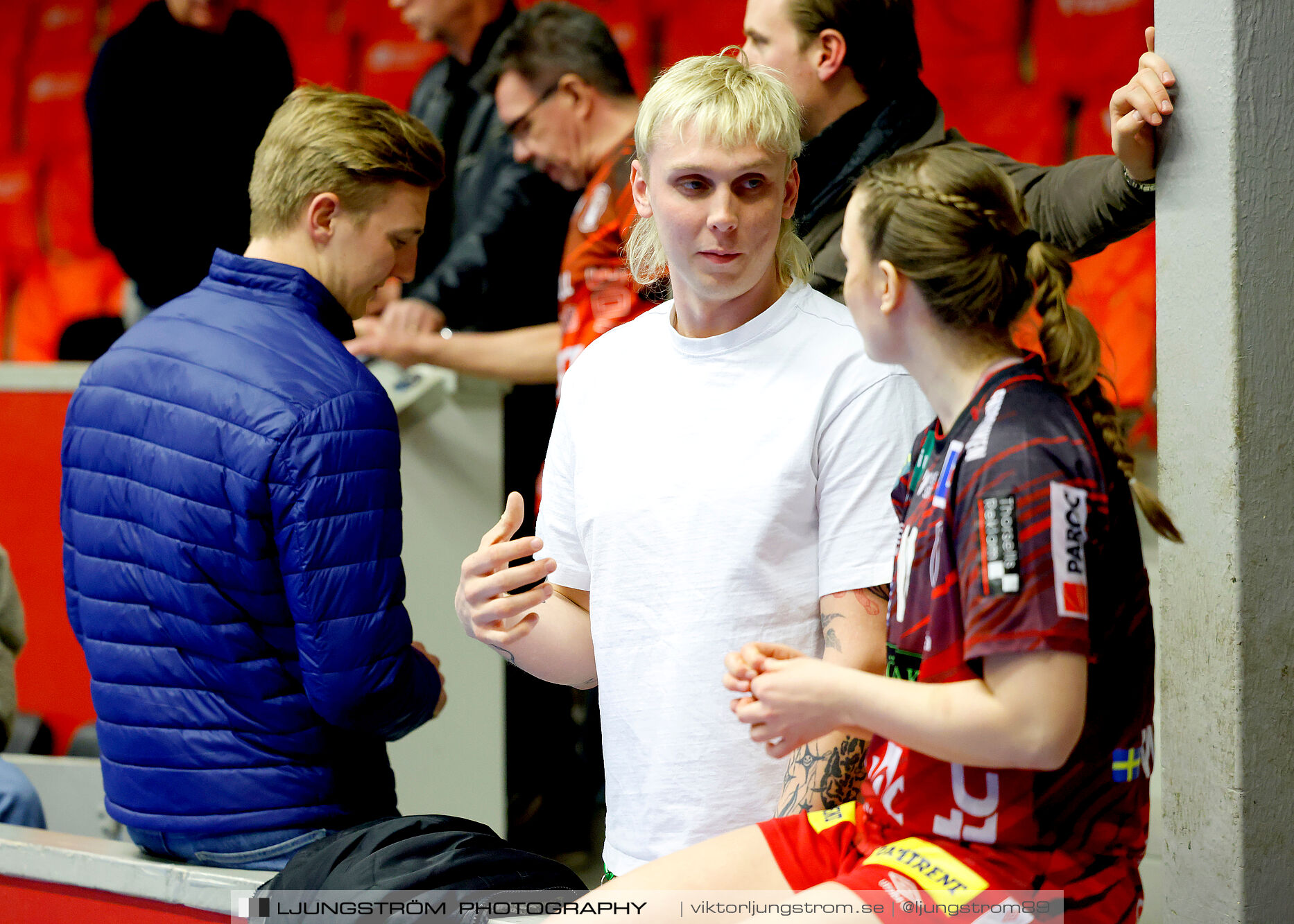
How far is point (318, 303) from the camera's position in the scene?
1761 millimetres

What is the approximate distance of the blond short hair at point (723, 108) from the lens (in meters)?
1.30

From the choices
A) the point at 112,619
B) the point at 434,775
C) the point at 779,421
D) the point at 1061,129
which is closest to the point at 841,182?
the point at 779,421

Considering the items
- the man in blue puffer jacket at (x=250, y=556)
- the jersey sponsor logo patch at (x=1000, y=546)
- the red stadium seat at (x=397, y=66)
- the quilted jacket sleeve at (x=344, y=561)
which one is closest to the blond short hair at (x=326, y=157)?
the man in blue puffer jacket at (x=250, y=556)

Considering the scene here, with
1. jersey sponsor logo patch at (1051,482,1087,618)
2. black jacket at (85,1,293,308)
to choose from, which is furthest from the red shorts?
black jacket at (85,1,293,308)

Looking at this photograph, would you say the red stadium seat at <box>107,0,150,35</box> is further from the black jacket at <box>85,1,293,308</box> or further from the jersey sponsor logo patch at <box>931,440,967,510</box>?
the jersey sponsor logo patch at <box>931,440,967,510</box>

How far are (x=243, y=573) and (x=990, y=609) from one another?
1053 mm

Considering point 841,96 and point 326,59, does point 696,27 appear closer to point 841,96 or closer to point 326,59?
point 326,59

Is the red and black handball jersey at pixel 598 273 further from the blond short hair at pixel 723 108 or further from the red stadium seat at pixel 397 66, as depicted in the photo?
the red stadium seat at pixel 397 66

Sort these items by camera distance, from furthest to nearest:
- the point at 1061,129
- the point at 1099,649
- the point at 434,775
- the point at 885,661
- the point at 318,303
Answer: the point at 1061,129 → the point at 434,775 → the point at 318,303 → the point at 885,661 → the point at 1099,649

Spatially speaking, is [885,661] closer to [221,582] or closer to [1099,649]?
[1099,649]

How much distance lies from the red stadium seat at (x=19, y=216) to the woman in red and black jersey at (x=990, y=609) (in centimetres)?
508

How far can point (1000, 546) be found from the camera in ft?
3.24

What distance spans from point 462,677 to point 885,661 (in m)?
1.69

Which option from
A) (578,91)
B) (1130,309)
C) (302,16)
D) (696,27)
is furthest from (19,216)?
(1130,309)
